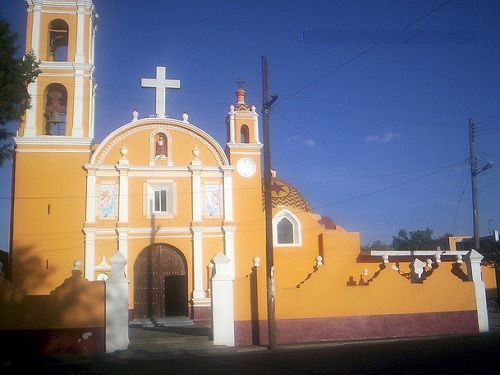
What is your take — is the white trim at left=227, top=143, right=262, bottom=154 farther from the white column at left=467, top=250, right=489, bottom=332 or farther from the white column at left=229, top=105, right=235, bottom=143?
the white column at left=467, top=250, right=489, bottom=332

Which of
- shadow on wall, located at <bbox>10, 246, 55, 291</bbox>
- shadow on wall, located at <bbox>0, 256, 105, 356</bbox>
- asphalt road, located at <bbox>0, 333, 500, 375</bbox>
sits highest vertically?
shadow on wall, located at <bbox>10, 246, 55, 291</bbox>

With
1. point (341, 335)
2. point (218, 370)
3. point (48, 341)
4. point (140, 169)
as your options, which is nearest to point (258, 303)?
point (341, 335)

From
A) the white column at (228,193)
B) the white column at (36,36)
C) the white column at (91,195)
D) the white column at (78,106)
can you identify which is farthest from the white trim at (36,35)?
the white column at (228,193)

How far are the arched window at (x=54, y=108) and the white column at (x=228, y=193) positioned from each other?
6640mm

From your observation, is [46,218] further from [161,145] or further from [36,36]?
[36,36]

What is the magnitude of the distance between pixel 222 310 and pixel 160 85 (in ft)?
35.9

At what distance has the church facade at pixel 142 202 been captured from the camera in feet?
65.8

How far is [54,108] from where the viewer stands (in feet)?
69.5

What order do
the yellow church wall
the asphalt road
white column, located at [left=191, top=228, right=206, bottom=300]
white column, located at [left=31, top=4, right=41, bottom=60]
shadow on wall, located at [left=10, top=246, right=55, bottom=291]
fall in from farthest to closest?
white column, located at [left=31, top=4, right=41, bottom=60] < white column, located at [left=191, top=228, right=206, bottom=300] < the yellow church wall < shadow on wall, located at [left=10, top=246, right=55, bottom=291] < the asphalt road

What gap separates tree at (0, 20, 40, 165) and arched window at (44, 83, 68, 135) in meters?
6.61

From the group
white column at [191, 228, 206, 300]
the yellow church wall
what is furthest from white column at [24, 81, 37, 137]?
white column at [191, 228, 206, 300]

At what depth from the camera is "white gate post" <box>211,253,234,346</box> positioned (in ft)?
49.7

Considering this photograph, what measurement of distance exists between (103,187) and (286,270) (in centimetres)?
824

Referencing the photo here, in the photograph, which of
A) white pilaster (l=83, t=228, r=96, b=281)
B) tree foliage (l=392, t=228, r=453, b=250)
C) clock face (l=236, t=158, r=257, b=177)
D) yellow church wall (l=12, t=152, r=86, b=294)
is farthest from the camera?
tree foliage (l=392, t=228, r=453, b=250)
